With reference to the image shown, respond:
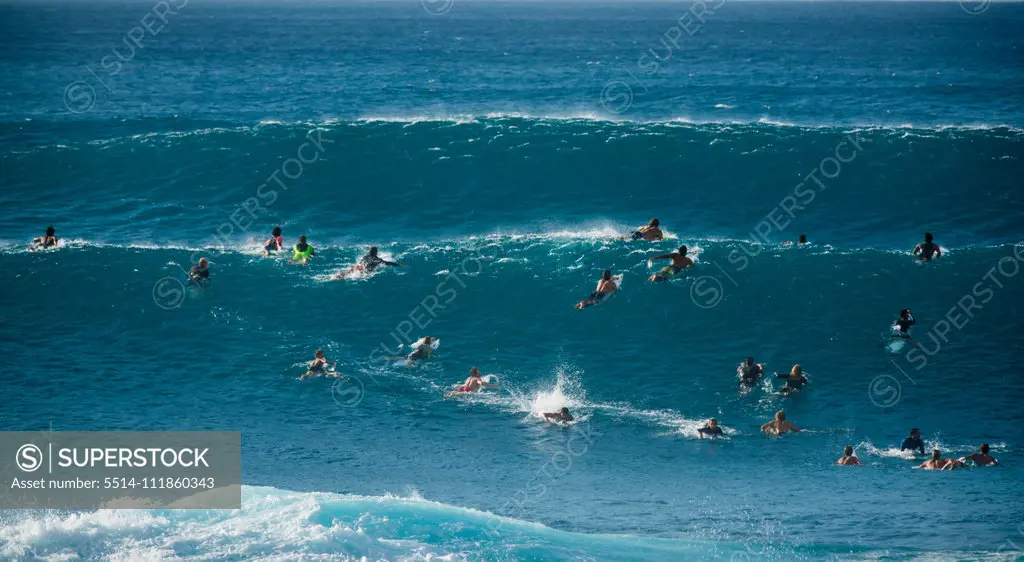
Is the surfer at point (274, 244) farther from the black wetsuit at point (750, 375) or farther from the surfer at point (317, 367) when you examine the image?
the black wetsuit at point (750, 375)

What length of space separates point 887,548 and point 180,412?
51.0 feet

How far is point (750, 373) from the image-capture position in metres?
24.9

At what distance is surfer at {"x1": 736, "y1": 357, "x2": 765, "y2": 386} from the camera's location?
980 inches

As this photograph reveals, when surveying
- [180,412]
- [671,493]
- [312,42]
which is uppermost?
[312,42]

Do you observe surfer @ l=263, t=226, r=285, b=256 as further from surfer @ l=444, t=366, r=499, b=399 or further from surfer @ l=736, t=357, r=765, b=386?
surfer @ l=736, t=357, r=765, b=386

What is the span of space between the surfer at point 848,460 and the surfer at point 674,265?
9.36 meters

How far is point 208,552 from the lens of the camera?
55.0 feet

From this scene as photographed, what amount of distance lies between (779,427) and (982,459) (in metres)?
4.23

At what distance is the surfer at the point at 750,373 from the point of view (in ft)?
81.7

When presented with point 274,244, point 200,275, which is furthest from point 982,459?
point 200,275

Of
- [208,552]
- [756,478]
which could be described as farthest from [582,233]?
[208,552]

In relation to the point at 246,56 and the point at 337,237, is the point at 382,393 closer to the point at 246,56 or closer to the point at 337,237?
the point at 337,237

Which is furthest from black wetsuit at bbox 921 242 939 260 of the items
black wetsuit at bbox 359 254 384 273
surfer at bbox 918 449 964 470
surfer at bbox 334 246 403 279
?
black wetsuit at bbox 359 254 384 273

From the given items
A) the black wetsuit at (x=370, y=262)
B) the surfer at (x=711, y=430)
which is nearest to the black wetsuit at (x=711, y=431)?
the surfer at (x=711, y=430)
